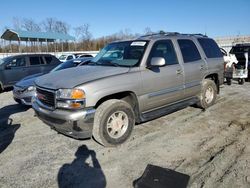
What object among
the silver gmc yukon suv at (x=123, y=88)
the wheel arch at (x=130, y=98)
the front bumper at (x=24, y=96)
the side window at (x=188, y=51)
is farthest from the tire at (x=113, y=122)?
the front bumper at (x=24, y=96)

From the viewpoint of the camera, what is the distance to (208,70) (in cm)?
619

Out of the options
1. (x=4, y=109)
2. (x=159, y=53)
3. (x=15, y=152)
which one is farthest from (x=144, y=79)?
(x=4, y=109)

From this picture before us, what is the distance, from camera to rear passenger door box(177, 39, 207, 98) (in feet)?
18.1

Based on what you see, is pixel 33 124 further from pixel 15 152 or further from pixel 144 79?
pixel 144 79

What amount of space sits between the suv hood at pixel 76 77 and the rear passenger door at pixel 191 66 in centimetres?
173

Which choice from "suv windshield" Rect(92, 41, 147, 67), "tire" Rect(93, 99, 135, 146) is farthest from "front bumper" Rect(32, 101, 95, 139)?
"suv windshield" Rect(92, 41, 147, 67)

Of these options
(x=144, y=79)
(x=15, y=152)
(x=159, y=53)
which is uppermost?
(x=159, y=53)

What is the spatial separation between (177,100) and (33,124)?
137 inches

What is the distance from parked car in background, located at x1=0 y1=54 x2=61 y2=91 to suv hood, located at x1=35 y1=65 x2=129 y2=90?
725 centimetres

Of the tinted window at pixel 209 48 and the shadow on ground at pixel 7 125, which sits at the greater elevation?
the tinted window at pixel 209 48

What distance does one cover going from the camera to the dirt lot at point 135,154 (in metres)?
3.31

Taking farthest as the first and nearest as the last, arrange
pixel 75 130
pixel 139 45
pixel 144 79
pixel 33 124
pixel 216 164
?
pixel 33 124 → pixel 139 45 → pixel 144 79 → pixel 75 130 → pixel 216 164

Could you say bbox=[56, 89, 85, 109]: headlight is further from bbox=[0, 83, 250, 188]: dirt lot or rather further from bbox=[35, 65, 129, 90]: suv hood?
bbox=[0, 83, 250, 188]: dirt lot

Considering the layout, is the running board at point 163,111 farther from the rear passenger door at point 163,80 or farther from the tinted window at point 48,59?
the tinted window at point 48,59
